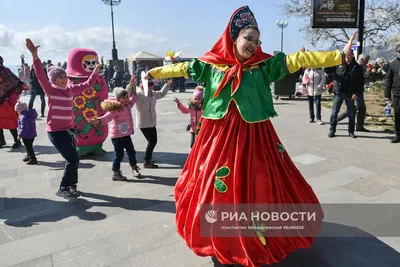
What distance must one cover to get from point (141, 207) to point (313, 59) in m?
2.64

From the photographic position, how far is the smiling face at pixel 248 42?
2.85 meters

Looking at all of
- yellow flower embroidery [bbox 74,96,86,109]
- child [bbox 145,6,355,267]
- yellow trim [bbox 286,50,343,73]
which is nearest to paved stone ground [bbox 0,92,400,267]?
child [bbox 145,6,355,267]

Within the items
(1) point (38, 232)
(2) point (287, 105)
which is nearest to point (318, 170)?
(1) point (38, 232)

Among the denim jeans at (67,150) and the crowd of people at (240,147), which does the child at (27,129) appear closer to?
the denim jeans at (67,150)

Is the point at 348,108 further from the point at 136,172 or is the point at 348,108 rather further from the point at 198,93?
the point at 136,172

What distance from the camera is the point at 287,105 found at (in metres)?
12.9

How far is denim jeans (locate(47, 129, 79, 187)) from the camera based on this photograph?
4.41 metres

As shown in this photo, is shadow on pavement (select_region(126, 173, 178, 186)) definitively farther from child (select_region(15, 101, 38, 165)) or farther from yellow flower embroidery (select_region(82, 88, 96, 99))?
child (select_region(15, 101, 38, 165))

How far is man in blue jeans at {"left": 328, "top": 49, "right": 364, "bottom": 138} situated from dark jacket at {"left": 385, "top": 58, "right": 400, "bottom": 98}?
0.58 metres

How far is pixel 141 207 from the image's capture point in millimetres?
4207

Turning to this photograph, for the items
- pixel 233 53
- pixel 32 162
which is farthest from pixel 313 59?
pixel 32 162

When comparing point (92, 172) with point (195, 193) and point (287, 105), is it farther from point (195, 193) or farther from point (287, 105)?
point (287, 105)

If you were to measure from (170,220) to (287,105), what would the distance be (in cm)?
1002

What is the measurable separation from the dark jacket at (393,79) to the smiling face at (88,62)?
5.80 meters
